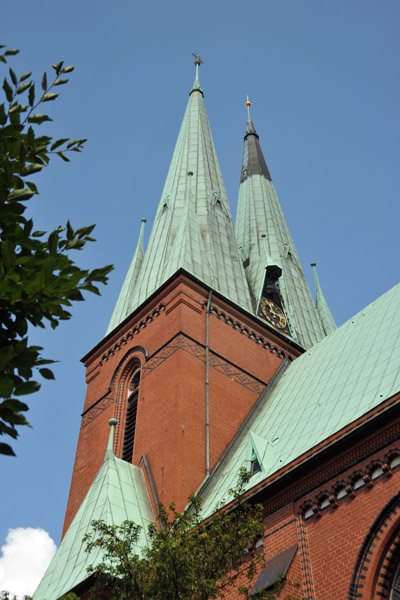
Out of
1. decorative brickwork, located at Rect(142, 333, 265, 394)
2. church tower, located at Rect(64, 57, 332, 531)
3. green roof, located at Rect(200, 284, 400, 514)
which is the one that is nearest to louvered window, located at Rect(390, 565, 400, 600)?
green roof, located at Rect(200, 284, 400, 514)

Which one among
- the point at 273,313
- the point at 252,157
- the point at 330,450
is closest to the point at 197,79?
the point at 252,157

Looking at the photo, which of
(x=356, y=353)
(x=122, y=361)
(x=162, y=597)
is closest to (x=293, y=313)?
(x=122, y=361)

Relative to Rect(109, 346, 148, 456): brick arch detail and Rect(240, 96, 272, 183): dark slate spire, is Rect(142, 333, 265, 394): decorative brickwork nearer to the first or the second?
Rect(109, 346, 148, 456): brick arch detail

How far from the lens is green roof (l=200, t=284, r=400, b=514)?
1491cm

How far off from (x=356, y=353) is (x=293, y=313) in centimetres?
808

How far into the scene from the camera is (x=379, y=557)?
37.6 ft

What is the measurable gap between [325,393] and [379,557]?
5878 millimetres

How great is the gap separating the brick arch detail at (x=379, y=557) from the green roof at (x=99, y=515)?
552cm

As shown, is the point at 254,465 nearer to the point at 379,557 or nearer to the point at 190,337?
the point at 379,557

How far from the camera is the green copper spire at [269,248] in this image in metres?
25.8

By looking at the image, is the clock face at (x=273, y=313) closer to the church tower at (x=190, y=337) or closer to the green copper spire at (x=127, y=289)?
the church tower at (x=190, y=337)

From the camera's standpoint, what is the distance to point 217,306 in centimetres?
2259

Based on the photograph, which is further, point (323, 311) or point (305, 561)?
point (323, 311)

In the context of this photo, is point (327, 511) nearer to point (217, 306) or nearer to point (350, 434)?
point (350, 434)
